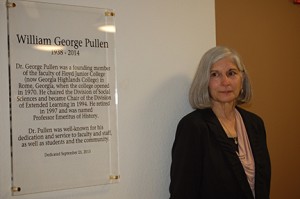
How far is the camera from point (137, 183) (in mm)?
1366

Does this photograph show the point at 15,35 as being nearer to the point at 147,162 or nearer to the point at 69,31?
the point at 69,31

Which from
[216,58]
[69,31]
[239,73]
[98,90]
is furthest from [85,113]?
[239,73]

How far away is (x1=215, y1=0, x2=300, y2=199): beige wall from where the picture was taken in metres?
1.76

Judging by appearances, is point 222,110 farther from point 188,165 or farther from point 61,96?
point 61,96

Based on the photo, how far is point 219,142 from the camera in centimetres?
129

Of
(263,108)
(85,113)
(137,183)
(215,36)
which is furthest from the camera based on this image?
(263,108)

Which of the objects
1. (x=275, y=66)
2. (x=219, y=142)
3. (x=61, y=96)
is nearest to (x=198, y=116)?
(x=219, y=142)

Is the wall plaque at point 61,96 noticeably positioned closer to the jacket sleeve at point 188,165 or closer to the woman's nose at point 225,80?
the jacket sleeve at point 188,165

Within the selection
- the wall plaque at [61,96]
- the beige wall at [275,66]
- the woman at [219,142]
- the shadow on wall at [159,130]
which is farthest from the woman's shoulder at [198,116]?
the beige wall at [275,66]

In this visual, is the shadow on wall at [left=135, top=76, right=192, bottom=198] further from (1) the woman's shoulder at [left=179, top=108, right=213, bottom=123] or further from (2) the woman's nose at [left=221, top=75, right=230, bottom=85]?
(2) the woman's nose at [left=221, top=75, right=230, bottom=85]

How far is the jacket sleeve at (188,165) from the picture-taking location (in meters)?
1.23

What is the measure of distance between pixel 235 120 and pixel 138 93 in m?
0.55

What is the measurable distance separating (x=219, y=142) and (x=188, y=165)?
19cm

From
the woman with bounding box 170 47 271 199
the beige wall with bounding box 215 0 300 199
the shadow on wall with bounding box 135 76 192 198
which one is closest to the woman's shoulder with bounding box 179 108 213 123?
the woman with bounding box 170 47 271 199
